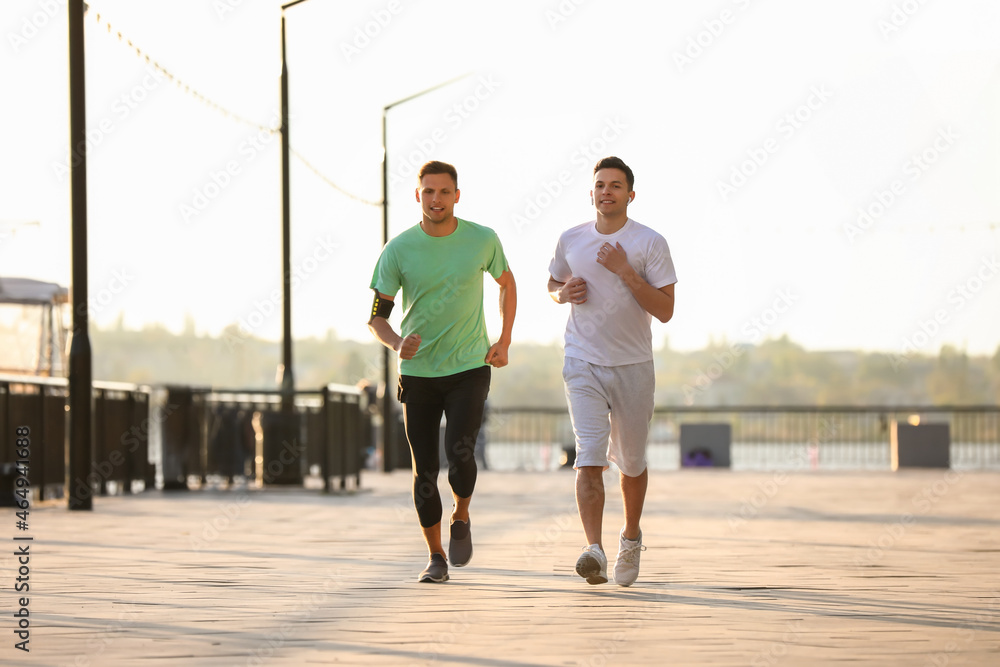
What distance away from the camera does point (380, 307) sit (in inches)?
280

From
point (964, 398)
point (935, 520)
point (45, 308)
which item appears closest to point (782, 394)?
point (964, 398)

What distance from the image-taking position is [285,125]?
20266 millimetres

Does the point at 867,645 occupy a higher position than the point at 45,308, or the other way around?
the point at 45,308

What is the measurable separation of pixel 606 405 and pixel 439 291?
954 mm

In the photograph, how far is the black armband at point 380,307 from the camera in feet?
23.3

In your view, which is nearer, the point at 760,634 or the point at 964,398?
the point at 760,634

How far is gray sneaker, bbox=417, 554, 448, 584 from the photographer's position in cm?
713

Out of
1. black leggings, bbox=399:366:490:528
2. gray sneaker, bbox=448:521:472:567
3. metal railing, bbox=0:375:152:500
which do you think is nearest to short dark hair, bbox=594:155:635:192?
black leggings, bbox=399:366:490:528

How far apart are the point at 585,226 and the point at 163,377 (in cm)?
8271

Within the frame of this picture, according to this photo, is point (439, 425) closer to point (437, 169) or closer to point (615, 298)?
point (615, 298)

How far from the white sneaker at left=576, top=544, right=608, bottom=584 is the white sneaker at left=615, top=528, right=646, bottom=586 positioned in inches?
6.9

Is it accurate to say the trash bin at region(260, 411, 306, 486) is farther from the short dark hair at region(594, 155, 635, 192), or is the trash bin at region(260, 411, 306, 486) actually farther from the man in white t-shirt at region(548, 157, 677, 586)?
the short dark hair at region(594, 155, 635, 192)

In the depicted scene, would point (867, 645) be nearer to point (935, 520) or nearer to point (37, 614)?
point (37, 614)

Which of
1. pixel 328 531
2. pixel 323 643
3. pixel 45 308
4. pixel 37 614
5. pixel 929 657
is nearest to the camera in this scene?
A: pixel 929 657
